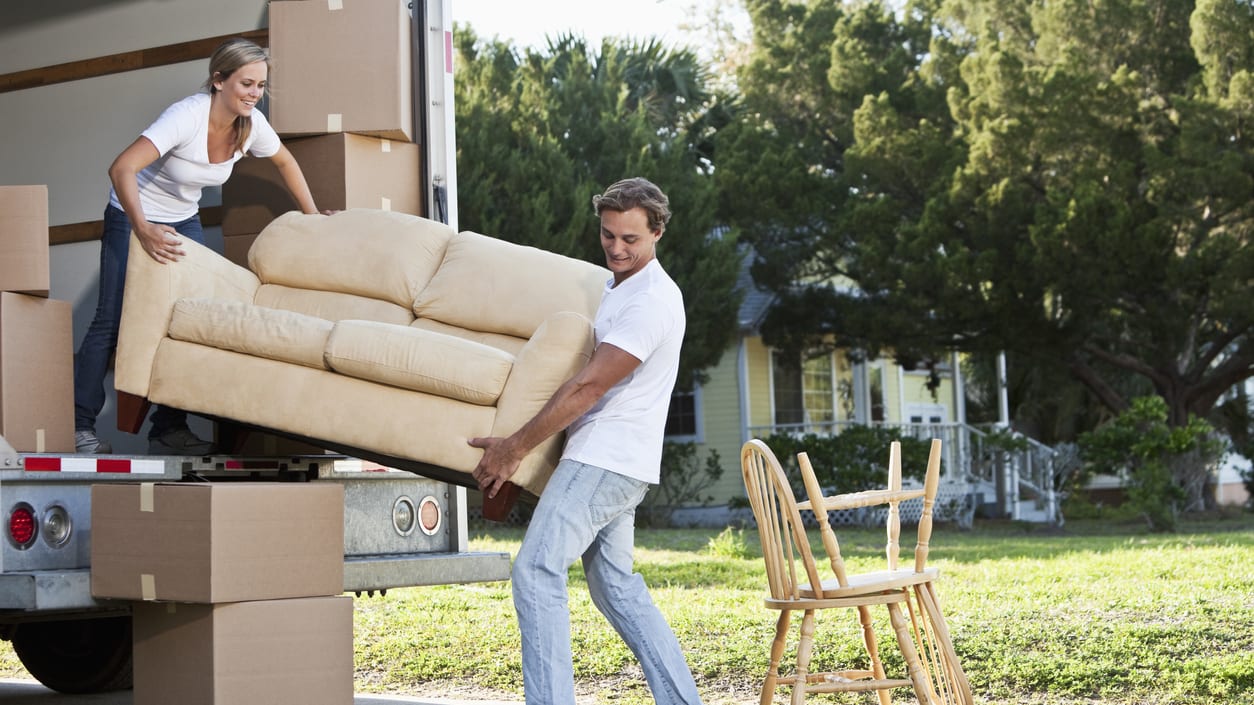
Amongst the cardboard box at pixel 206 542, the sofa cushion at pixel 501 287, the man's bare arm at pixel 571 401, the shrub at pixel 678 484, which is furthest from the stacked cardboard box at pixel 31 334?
the shrub at pixel 678 484

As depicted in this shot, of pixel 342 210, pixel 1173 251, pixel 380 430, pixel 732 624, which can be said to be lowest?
pixel 732 624

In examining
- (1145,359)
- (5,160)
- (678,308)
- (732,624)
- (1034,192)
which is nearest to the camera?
(678,308)

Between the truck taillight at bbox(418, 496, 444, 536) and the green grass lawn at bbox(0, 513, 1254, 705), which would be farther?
the green grass lawn at bbox(0, 513, 1254, 705)

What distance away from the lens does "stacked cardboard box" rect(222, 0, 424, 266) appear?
5.25 metres

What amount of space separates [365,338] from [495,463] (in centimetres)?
58

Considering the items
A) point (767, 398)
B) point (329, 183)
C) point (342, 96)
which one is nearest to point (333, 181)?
point (329, 183)

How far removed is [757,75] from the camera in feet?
67.1

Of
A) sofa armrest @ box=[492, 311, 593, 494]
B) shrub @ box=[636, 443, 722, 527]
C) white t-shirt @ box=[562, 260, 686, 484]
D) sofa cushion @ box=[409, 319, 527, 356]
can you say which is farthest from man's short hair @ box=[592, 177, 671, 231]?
shrub @ box=[636, 443, 722, 527]

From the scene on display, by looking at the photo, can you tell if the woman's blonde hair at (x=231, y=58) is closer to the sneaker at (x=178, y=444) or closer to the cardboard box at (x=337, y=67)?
the cardboard box at (x=337, y=67)

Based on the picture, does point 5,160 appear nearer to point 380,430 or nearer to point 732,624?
point 380,430

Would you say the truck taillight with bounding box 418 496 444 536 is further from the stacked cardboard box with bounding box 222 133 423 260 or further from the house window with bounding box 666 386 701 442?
the house window with bounding box 666 386 701 442

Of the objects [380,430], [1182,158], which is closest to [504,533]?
[1182,158]

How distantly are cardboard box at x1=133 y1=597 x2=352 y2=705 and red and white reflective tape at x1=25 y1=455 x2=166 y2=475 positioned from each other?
463mm

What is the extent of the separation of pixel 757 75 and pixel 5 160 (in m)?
15.5
